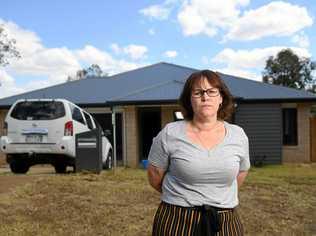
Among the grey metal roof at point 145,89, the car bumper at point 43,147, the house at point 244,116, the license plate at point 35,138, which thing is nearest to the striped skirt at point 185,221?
the car bumper at point 43,147

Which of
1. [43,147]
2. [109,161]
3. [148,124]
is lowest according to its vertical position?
[109,161]

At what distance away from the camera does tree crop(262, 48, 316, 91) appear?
182ft

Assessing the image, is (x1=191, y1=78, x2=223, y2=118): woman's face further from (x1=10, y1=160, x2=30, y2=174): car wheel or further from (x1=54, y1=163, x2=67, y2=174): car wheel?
(x1=10, y1=160, x2=30, y2=174): car wheel

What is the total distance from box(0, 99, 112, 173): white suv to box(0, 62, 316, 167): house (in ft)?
22.7

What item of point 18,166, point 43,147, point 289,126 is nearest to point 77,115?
point 43,147

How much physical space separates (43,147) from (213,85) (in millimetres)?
8916

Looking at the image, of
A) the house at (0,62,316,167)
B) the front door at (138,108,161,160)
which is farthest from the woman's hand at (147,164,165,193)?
the front door at (138,108,161,160)

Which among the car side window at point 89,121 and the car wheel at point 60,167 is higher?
the car side window at point 89,121

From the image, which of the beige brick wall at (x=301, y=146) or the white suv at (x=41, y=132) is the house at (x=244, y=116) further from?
the white suv at (x=41, y=132)

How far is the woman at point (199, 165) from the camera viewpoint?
2.78 metres

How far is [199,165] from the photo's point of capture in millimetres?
2771

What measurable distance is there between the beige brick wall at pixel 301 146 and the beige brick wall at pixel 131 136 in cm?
564

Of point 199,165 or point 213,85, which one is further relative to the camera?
point 213,85

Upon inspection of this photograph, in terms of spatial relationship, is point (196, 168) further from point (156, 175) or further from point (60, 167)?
point (60, 167)
